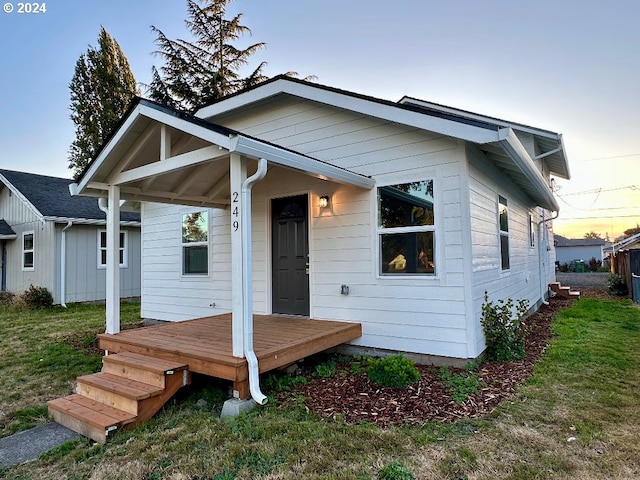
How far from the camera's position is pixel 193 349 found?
4.06 metres

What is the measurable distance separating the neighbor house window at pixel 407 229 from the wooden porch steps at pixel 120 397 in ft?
9.58

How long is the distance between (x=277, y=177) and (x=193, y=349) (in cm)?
317

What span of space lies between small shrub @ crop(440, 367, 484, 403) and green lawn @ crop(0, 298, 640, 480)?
383mm

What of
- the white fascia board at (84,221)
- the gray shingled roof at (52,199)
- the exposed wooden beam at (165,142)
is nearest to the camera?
the exposed wooden beam at (165,142)

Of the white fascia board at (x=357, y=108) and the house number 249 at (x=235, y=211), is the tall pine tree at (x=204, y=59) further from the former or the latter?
the house number 249 at (x=235, y=211)

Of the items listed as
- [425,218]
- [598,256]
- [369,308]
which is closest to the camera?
[425,218]

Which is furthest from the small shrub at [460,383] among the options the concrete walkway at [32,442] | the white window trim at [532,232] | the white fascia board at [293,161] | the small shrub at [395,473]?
the white window trim at [532,232]

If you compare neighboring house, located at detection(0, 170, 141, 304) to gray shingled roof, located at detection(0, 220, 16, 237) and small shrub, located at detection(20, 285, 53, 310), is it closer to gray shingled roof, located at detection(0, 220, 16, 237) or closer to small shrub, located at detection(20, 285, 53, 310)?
gray shingled roof, located at detection(0, 220, 16, 237)

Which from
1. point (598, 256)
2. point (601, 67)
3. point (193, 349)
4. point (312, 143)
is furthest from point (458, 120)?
point (598, 256)

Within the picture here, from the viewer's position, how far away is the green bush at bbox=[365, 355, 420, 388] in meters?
4.02

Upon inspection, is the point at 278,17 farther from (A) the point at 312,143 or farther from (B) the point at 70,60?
(B) the point at 70,60

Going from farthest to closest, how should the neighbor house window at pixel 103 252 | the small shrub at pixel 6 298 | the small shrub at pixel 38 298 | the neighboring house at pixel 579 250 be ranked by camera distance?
the neighboring house at pixel 579 250
the neighbor house window at pixel 103 252
the small shrub at pixel 6 298
the small shrub at pixel 38 298

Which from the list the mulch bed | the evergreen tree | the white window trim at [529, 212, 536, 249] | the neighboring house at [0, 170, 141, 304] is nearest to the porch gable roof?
the mulch bed

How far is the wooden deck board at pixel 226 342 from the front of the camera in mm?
3754
